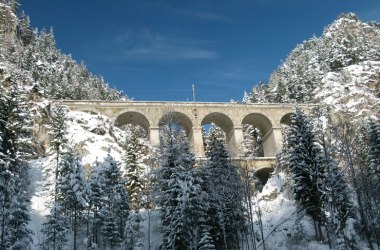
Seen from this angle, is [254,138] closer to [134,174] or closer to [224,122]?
[224,122]

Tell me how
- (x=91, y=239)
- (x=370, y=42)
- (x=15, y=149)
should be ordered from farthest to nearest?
(x=370, y=42), (x=91, y=239), (x=15, y=149)

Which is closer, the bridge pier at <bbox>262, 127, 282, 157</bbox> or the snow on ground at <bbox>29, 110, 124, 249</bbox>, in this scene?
the snow on ground at <bbox>29, 110, 124, 249</bbox>

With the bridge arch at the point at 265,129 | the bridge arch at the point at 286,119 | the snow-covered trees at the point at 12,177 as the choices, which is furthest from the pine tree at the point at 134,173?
the bridge arch at the point at 286,119

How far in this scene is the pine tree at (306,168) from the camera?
34.7 meters

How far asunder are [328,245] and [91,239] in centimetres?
1823

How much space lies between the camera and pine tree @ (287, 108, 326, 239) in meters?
34.7

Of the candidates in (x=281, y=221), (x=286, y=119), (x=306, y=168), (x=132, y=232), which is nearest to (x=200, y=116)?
(x=286, y=119)

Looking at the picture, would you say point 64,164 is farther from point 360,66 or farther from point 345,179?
point 360,66

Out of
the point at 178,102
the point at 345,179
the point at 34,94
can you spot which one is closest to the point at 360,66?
the point at 178,102

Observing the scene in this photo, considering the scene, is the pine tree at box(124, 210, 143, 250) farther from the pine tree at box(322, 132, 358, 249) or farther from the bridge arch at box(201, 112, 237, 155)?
the bridge arch at box(201, 112, 237, 155)

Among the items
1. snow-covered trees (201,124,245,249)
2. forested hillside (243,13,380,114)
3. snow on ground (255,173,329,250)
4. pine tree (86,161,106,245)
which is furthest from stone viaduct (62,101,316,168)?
snow-covered trees (201,124,245,249)

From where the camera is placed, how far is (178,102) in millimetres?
59438

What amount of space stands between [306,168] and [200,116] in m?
25.7

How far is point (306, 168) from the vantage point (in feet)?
116
